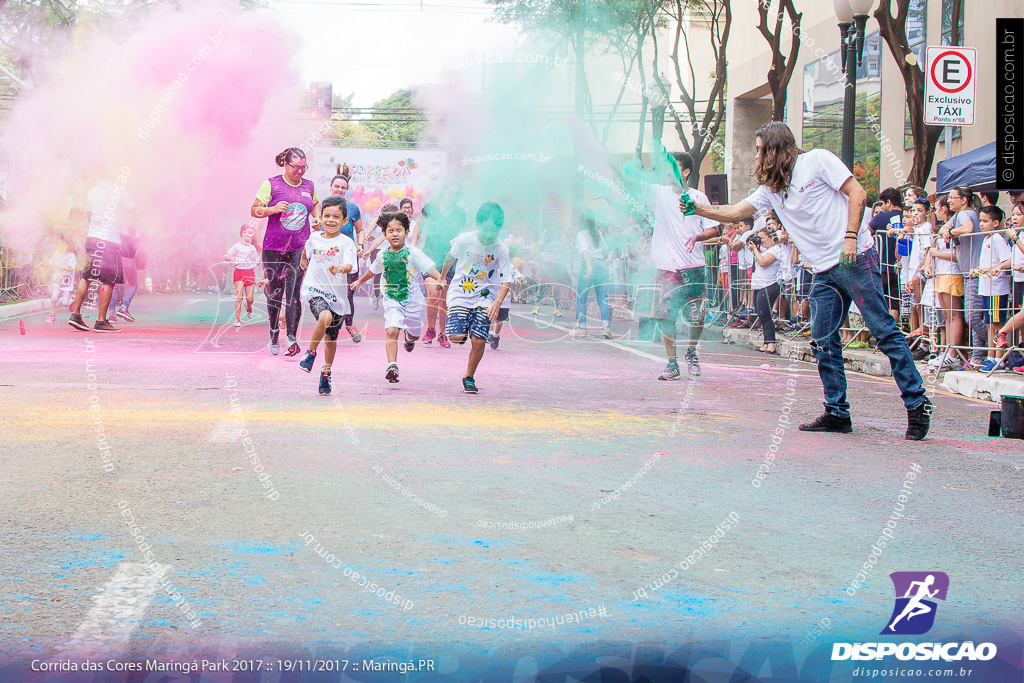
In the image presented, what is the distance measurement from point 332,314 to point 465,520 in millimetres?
4602

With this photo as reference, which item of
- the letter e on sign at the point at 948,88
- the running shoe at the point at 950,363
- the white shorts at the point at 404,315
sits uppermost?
the letter e on sign at the point at 948,88

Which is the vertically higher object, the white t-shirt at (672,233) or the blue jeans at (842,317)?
the white t-shirt at (672,233)

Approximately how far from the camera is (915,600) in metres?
3.53

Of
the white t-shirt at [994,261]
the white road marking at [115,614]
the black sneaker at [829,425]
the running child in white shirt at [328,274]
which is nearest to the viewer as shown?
the white road marking at [115,614]

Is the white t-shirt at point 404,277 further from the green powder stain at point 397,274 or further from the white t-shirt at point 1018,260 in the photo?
the white t-shirt at point 1018,260

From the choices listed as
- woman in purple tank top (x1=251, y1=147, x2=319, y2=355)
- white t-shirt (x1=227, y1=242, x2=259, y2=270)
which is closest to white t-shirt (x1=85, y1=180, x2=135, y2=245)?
woman in purple tank top (x1=251, y1=147, x2=319, y2=355)

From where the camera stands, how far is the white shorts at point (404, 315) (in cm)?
908

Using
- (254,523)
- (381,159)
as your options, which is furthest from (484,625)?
(381,159)

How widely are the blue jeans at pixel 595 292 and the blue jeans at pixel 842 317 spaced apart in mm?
8378

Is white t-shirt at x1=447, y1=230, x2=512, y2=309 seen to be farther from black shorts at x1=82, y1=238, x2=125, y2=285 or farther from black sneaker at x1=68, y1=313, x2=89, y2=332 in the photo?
black sneaker at x1=68, y1=313, x2=89, y2=332

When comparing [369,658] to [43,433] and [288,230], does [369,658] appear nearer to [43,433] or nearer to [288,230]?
[43,433]

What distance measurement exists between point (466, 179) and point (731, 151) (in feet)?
27.3

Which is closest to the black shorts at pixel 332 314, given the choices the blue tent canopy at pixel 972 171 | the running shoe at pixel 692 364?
the running shoe at pixel 692 364

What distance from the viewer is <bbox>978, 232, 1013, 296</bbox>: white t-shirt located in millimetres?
10359
